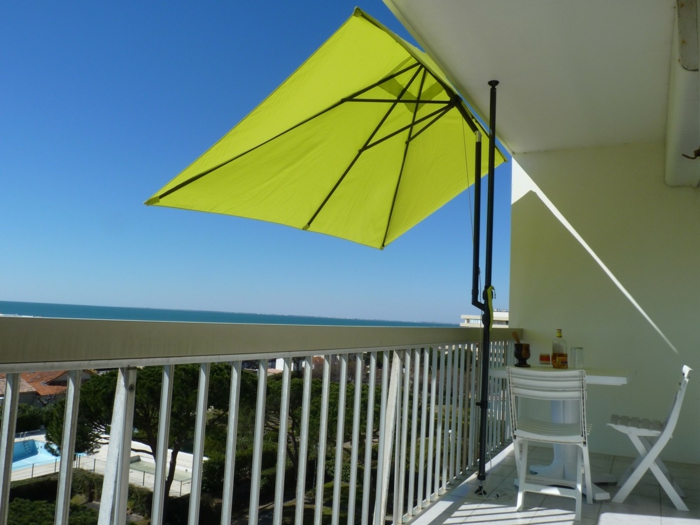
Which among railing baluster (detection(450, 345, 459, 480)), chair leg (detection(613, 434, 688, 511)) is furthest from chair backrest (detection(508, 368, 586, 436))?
chair leg (detection(613, 434, 688, 511))

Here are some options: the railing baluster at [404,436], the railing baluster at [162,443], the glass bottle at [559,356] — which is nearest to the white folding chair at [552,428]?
the glass bottle at [559,356]

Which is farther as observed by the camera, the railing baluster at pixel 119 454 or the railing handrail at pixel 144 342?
the railing baluster at pixel 119 454

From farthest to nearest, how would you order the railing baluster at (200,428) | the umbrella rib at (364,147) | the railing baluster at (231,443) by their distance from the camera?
the umbrella rib at (364,147), the railing baluster at (231,443), the railing baluster at (200,428)

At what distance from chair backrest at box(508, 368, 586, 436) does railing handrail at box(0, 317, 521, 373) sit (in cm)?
154

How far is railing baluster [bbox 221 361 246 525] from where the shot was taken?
1.52 m

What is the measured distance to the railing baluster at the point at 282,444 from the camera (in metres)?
1.73

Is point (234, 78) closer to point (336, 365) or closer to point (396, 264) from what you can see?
point (396, 264)

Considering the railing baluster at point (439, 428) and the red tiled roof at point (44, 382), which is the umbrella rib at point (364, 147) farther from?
the red tiled roof at point (44, 382)

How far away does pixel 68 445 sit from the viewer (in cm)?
106

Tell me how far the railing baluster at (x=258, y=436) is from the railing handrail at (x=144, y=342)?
69mm

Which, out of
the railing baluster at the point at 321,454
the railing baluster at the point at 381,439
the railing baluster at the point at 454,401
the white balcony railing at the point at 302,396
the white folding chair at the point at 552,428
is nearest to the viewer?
the white balcony railing at the point at 302,396

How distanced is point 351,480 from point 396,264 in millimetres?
53657

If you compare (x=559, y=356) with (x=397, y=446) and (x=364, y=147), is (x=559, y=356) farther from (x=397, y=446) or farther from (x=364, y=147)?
(x=364, y=147)

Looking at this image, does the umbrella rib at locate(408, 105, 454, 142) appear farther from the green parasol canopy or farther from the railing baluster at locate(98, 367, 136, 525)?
the railing baluster at locate(98, 367, 136, 525)
